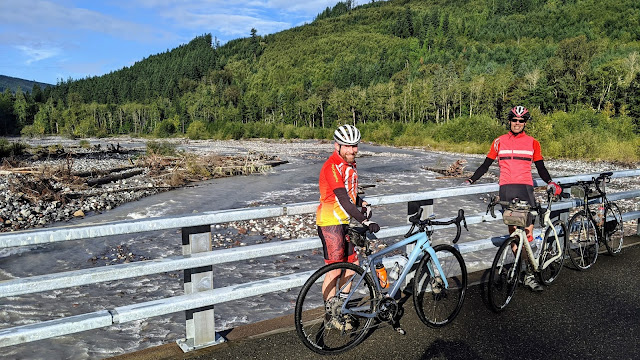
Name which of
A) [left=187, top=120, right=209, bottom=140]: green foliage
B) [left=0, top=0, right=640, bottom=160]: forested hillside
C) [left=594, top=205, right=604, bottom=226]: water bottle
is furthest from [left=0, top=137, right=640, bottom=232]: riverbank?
[left=187, top=120, right=209, bottom=140]: green foliage

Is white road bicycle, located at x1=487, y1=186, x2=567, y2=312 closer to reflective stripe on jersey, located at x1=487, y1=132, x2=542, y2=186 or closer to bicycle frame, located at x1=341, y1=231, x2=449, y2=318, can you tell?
reflective stripe on jersey, located at x1=487, y1=132, x2=542, y2=186

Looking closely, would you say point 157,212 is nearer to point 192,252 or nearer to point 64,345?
point 64,345

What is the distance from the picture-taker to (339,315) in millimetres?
4113

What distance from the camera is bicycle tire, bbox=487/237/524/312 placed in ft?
16.2

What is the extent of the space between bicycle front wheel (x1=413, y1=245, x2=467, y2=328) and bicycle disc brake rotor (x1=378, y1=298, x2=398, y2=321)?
259mm

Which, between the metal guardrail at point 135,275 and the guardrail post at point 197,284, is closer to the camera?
the metal guardrail at point 135,275

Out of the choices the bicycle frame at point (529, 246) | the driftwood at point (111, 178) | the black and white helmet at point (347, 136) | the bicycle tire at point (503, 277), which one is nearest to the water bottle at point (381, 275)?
the black and white helmet at point (347, 136)

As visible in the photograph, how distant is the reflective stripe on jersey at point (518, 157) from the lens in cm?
562

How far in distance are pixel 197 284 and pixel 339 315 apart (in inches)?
49.7

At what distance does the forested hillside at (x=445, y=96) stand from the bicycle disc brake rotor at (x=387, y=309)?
1445 inches

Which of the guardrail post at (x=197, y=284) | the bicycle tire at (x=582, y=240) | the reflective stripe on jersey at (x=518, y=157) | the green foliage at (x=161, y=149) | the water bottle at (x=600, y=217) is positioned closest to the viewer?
the guardrail post at (x=197, y=284)

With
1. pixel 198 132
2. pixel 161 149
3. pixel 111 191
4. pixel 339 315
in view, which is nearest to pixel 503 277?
pixel 339 315

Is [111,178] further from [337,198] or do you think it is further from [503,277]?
[503,277]

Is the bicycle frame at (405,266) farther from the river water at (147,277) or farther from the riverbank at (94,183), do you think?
the riverbank at (94,183)
